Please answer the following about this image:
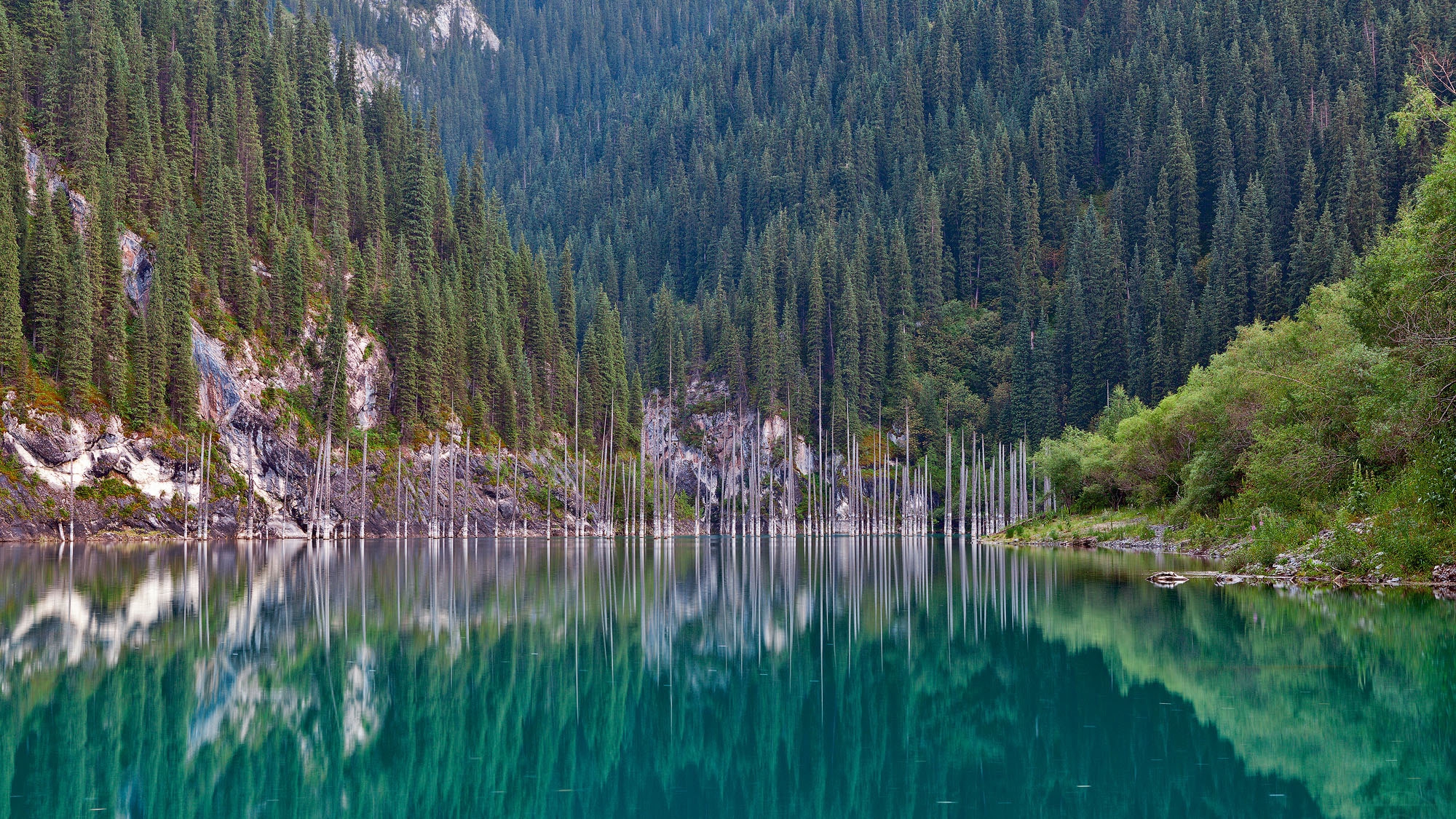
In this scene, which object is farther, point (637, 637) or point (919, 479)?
point (919, 479)

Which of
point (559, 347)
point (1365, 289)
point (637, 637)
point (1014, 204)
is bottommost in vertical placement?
point (637, 637)

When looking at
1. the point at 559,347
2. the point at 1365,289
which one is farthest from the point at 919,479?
the point at 1365,289

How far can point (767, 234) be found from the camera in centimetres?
17325

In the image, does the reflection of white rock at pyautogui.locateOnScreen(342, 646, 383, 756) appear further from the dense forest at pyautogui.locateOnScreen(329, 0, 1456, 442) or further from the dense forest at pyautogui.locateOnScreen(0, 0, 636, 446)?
the dense forest at pyautogui.locateOnScreen(329, 0, 1456, 442)

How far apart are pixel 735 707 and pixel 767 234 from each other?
15825 centimetres

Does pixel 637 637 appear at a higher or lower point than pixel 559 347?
lower

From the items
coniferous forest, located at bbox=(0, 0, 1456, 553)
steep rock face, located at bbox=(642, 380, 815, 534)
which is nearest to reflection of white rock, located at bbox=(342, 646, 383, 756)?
coniferous forest, located at bbox=(0, 0, 1456, 553)

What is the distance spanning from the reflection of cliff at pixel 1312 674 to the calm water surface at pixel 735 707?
8 centimetres

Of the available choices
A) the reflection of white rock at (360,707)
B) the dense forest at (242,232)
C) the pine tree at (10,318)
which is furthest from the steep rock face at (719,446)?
the reflection of white rock at (360,707)

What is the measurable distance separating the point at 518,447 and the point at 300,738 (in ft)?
336

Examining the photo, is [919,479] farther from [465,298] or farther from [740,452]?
[465,298]

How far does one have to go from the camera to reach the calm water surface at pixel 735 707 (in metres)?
12.8

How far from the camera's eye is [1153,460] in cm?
6975

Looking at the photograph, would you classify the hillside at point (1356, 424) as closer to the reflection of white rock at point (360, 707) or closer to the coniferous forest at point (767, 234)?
the coniferous forest at point (767, 234)
